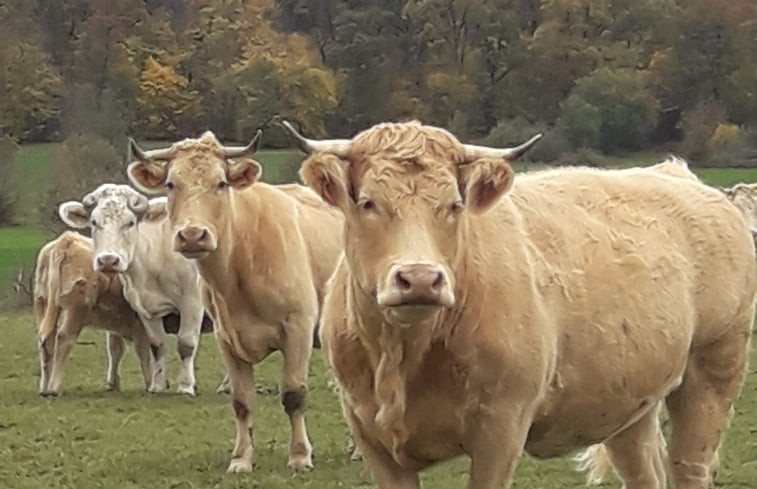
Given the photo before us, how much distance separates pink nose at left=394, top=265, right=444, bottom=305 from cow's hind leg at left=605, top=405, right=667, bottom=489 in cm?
267

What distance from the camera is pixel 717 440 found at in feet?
22.6

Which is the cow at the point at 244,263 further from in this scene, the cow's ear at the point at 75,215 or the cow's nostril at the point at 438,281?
the cow's nostril at the point at 438,281

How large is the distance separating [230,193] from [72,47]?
52.2 metres

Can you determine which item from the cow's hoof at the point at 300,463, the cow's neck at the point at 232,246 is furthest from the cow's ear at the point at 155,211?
the cow's hoof at the point at 300,463

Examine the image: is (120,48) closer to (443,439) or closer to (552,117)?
(552,117)

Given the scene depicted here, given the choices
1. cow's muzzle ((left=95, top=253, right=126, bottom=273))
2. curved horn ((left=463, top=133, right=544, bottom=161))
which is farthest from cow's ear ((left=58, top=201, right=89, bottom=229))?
curved horn ((left=463, top=133, right=544, bottom=161))

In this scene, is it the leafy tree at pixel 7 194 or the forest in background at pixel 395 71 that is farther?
the forest in background at pixel 395 71

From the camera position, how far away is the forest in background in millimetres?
48688

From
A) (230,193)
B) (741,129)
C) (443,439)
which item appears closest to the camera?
(443,439)

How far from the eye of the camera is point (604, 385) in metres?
5.79

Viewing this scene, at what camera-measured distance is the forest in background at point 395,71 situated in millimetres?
48688

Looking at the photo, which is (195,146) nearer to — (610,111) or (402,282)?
(402,282)

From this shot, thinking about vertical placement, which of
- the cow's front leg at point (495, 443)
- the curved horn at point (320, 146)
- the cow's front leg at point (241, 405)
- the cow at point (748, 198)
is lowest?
the cow at point (748, 198)

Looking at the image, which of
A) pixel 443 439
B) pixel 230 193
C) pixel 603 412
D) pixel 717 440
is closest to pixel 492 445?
pixel 443 439
